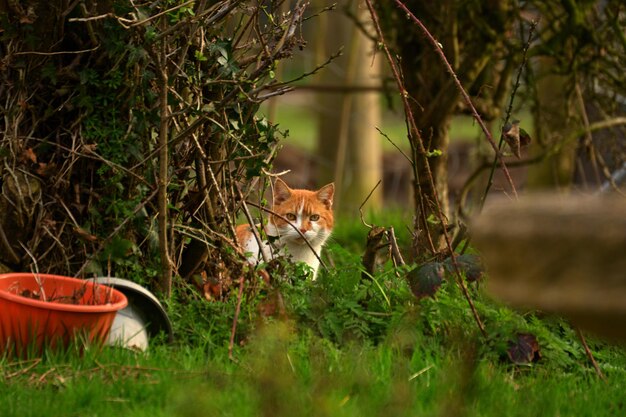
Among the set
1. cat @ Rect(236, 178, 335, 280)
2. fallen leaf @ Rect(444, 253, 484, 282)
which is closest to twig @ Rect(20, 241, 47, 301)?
fallen leaf @ Rect(444, 253, 484, 282)

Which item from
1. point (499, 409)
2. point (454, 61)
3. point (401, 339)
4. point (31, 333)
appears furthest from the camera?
point (454, 61)

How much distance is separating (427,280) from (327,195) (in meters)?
2.58

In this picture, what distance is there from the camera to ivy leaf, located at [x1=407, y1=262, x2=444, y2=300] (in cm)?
377

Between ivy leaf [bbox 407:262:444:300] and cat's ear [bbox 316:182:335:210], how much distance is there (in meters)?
2.43

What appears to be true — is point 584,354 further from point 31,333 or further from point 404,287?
point 31,333

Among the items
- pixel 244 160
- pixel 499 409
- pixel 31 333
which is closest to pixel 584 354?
pixel 499 409

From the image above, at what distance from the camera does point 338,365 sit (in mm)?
3510

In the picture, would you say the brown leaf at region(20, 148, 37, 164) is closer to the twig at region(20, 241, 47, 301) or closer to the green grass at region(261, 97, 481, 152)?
the twig at region(20, 241, 47, 301)

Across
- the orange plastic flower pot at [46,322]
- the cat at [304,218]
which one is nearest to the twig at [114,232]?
the orange plastic flower pot at [46,322]

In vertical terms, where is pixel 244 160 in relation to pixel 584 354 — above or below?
above

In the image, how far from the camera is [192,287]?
4359 mm

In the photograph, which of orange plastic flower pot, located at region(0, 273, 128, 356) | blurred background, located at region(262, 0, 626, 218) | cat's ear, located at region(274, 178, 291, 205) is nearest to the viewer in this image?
orange plastic flower pot, located at region(0, 273, 128, 356)

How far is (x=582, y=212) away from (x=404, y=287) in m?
2.44

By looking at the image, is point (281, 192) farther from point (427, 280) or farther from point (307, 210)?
point (427, 280)
